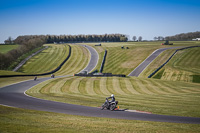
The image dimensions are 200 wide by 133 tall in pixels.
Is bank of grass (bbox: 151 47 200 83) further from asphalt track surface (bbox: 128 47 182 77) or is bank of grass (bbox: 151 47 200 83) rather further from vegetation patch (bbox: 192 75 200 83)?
asphalt track surface (bbox: 128 47 182 77)

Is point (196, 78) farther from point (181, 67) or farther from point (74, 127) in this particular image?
point (74, 127)

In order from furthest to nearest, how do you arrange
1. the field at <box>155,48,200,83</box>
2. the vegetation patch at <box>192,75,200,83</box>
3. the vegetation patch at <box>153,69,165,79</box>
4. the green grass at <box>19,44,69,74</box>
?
the green grass at <box>19,44,69,74</box>, the vegetation patch at <box>153,69,165,79</box>, the field at <box>155,48,200,83</box>, the vegetation patch at <box>192,75,200,83</box>

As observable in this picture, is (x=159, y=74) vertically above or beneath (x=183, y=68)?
beneath

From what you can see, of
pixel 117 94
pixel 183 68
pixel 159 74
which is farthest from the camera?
pixel 183 68

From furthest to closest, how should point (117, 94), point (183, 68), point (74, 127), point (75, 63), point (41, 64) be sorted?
point (41, 64)
point (75, 63)
point (183, 68)
point (117, 94)
point (74, 127)

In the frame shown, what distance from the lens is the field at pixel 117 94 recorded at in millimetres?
14835

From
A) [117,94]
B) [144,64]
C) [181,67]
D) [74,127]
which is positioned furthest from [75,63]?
[74,127]

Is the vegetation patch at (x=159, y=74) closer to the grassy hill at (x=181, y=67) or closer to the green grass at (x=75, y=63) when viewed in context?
the grassy hill at (x=181, y=67)

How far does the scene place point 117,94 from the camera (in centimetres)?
3719

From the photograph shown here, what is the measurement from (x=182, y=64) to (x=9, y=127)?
2923 inches

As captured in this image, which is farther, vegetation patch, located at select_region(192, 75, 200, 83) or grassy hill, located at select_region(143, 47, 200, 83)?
grassy hill, located at select_region(143, 47, 200, 83)

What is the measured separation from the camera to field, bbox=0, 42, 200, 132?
48.7ft

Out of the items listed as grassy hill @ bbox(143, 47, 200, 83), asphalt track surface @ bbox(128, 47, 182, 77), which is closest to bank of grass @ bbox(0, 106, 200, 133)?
grassy hill @ bbox(143, 47, 200, 83)

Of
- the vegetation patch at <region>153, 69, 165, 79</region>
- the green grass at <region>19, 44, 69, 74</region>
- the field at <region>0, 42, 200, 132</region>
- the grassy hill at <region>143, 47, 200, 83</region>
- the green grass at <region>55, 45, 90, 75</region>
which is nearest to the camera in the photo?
the field at <region>0, 42, 200, 132</region>
